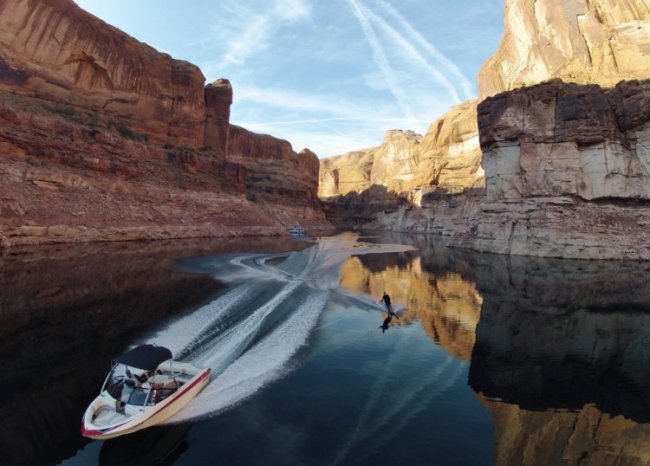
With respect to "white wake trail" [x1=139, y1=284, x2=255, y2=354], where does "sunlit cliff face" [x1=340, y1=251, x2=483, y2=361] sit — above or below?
below

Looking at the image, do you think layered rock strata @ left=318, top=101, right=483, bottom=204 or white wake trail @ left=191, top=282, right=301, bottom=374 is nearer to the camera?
white wake trail @ left=191, top=282, right=301, bottom=374

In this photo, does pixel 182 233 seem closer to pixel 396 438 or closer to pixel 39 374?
pixel 39 374

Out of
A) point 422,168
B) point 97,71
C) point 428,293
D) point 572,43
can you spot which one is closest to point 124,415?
point 428,293

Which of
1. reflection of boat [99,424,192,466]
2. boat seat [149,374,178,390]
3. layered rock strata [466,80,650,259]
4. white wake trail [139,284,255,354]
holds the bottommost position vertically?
reflection of boat [99,424,192,466]

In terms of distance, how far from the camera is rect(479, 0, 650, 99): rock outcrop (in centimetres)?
5751

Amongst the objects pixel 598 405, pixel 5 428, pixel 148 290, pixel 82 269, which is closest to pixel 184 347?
pixel 5 428

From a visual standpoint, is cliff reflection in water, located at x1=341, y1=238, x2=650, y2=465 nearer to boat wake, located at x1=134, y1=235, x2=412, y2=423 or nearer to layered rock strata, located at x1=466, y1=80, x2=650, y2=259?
boat wake, located at x1=134, y1=235, x2=412, y2=423

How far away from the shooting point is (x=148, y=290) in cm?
2328

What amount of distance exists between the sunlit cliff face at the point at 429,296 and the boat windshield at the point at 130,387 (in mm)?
11363

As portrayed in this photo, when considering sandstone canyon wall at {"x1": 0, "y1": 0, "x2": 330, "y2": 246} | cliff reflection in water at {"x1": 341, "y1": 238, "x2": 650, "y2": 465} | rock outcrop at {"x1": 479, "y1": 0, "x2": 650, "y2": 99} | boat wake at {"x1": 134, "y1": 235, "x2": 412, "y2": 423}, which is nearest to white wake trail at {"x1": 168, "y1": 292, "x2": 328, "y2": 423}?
boat wake at {"x1": 134, "y1": 235, "x2": 412, "y2": 423}

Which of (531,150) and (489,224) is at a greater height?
(531,150)

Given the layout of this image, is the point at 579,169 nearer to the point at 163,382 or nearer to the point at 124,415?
the point at 163,382

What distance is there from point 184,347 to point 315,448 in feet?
23.8

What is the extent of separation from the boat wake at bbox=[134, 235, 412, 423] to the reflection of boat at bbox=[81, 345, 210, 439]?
518 millimetres
